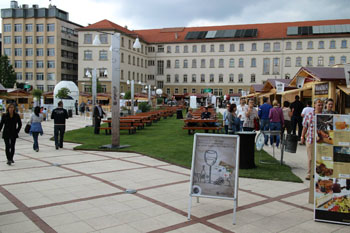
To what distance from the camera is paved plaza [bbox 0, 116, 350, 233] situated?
4891mm

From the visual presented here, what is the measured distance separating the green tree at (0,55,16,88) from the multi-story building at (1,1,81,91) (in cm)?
624

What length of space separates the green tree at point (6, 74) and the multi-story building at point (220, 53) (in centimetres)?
1362

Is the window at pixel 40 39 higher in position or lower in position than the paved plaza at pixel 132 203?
higher

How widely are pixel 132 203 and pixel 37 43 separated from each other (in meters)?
79.7

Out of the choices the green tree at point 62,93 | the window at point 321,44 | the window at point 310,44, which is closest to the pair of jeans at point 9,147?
the green tree at point 62,93

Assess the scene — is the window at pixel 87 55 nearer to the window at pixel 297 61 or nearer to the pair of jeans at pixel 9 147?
the window at pixel 297 61

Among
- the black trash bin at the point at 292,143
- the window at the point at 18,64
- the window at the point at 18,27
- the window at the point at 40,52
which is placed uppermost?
the window at the point at 18,27

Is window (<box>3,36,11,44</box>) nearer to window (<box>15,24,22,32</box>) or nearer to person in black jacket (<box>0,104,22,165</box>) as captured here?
window (<box>15,24,22,32</box>)

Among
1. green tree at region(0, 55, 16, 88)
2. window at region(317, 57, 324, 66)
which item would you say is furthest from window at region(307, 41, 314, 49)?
green tree at region(0, 55, 16, 88)

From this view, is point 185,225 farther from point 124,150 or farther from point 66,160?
point 124,150

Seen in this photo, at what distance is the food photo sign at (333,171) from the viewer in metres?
5.02

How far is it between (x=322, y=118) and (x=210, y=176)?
6.20 feet

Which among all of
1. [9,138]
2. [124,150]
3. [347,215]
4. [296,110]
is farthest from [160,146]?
[347,215]

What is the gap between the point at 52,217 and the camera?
5199mm
